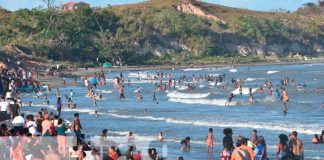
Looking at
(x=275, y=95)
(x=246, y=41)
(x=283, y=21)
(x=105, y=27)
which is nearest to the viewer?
(x=275, y=95)

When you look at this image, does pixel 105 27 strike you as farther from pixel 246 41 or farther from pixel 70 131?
pixel 70 131

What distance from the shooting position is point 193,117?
3847cm

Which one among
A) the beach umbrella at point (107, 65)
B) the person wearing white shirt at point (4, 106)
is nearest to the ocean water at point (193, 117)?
the person wearing white shirt at point (4, 106)

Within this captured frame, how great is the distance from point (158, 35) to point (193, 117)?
290 ft

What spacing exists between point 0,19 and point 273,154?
8956cm

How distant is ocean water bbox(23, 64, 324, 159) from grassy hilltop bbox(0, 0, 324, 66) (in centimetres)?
3095

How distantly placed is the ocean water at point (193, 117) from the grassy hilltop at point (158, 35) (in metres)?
30.9

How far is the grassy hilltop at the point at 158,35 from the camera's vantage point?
99.5 m

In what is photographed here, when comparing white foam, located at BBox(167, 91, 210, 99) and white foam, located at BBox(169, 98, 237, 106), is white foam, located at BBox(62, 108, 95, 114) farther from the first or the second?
white foam, located at BBox(167, 91, 210, 99)

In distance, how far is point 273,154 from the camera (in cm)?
2370

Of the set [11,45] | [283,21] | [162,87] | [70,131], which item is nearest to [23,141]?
[70,131]

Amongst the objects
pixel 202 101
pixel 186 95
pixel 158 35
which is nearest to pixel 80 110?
pixel 202 101

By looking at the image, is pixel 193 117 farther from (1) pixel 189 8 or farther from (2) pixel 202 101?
(1) pixel 189 8

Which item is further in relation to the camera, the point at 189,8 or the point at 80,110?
the point at 189,8
